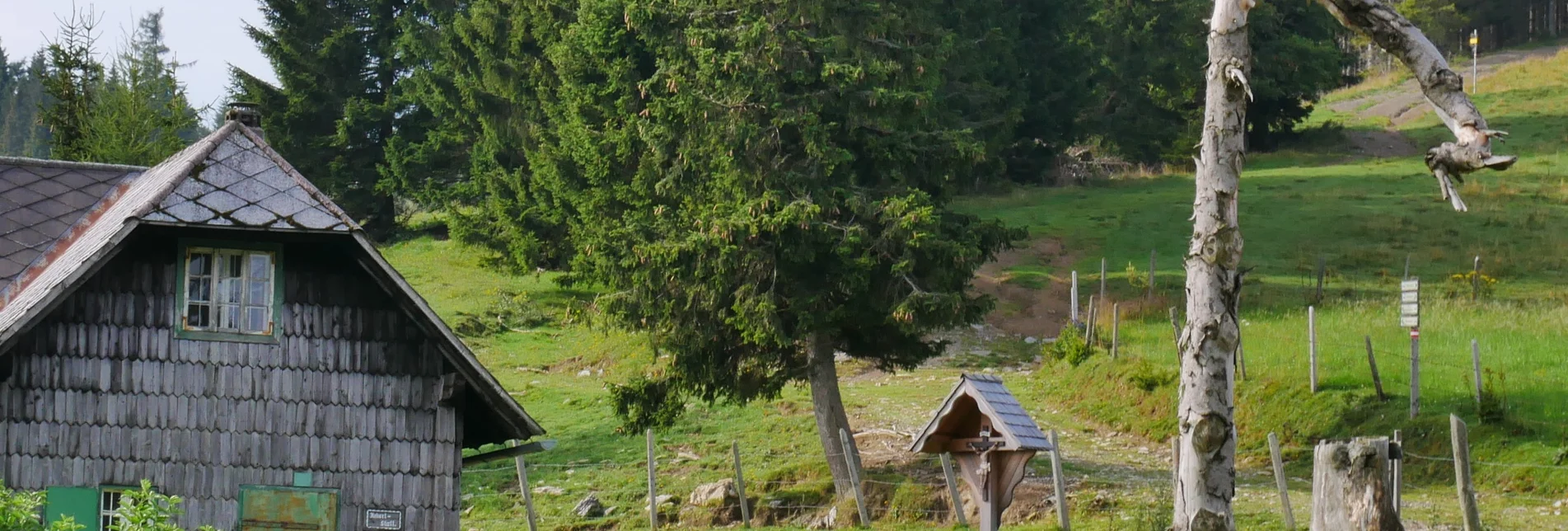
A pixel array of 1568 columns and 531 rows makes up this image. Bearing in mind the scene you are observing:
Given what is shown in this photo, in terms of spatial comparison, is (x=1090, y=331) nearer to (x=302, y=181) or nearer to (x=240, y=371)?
(x=302, y=181)

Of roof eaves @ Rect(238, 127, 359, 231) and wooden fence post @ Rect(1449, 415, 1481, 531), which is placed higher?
roof eaves @ Rect(238, 127, 359, 231)

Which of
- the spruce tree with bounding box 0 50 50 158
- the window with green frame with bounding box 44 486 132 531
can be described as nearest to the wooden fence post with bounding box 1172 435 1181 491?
the window with green frame with bounding box 44 486 132 531

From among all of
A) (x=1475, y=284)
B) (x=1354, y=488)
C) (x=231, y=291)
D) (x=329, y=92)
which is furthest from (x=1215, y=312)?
(x=329, y=92)

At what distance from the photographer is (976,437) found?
13414mm

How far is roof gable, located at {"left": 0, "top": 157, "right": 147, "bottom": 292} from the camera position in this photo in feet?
60.3

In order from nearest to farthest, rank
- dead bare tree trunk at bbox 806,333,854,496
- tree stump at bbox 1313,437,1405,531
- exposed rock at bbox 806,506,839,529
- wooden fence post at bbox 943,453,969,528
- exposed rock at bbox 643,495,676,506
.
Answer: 1. tree stump at bbox 1313,437,1405,531
2. wooden fence post at bbox 943,453,969,528
3. exposed rock at bbox 806,506,839,529
4. exposed rock at bbox 643,495,676,506
5. dead bare tree trunk at bbox 806,333,854,496

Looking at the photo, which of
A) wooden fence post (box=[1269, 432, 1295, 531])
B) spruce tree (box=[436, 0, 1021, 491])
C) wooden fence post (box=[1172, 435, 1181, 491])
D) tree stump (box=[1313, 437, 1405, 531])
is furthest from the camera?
spruce tree (box=[436, 0, 1021, 491])

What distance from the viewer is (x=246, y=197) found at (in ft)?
56.5

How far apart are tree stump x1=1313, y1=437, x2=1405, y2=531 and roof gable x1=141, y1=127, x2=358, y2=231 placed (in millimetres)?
11522

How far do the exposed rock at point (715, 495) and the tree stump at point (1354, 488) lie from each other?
19.8 m

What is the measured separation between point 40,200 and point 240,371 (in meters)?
3.84

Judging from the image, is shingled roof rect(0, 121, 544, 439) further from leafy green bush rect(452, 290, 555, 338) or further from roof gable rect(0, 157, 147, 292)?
leafy green bush rect(452, 290, 555, 338)

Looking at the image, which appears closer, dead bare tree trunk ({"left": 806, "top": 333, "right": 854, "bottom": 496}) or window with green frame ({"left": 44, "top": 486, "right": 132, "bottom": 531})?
window with green frame ({"left": 44, "top": 486, "right": 132, "bottom": 531})

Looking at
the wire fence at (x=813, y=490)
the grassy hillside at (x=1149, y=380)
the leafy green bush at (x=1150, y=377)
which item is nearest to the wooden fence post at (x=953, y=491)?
the wire fence at (x=813, y=490)
